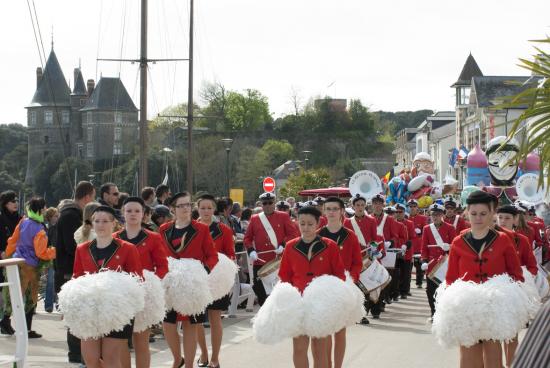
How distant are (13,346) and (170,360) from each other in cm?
197

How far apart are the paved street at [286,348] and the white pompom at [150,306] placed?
229 cm

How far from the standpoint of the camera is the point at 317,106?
161 m

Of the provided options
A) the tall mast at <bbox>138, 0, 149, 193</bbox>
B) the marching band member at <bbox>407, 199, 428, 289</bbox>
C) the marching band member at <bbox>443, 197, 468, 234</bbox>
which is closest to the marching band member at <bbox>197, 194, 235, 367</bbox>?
the marching band member at <bbox>443, 197, 468, 234</bbox>

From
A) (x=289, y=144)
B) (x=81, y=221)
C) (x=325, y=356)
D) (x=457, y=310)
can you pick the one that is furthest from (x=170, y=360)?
(x=289, y=144)

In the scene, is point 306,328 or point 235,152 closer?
point 306,328

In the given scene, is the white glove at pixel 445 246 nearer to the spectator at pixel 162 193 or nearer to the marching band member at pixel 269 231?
the marching band member at pixel 269 231

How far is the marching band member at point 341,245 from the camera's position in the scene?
9398 mm

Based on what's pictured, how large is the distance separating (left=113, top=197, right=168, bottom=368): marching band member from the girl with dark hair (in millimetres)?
4022

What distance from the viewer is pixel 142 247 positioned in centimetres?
896

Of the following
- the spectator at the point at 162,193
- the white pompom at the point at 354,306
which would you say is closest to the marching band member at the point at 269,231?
the spectator at the point at 162,193

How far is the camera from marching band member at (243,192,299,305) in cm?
1580

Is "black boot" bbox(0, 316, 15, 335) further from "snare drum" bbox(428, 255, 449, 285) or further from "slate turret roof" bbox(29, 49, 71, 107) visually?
"slate turret roof" bbox(29, 49, 71, 107)

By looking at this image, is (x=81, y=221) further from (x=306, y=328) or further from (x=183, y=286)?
(x=306, y=328)

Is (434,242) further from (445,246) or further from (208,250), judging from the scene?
(208,250)
